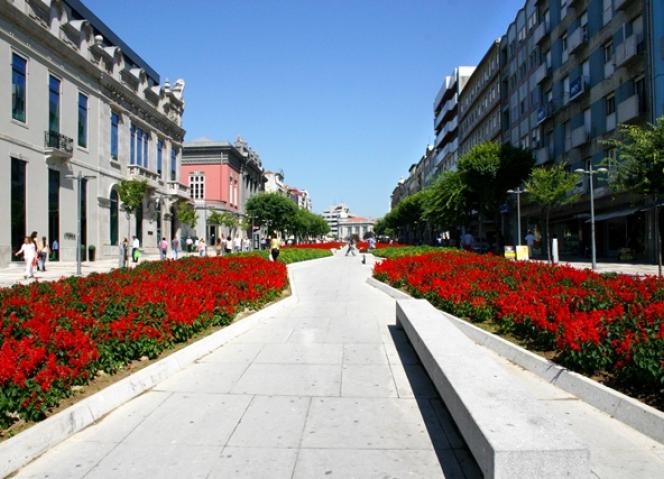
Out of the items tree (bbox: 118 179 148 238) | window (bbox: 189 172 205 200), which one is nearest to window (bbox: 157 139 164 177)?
tree (bbox: 118 179 148 238)

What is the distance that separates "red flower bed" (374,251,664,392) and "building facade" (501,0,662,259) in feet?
41.4

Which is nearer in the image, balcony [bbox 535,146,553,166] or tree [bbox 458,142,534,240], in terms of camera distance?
tree [bbox 458,142,534,240]

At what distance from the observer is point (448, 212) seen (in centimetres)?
4253

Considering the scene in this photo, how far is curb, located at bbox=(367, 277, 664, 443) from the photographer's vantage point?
4.33 metres

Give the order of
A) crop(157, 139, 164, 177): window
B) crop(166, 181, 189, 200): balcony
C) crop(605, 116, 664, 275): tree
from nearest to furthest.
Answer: crop(605, 116, 664, 275): tree < crop(157, 139, 164, 177): window < crop(166, 181, 189, 200): balcony

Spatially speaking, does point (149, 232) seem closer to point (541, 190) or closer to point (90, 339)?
point (541, 190)

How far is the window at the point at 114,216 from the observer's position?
3553cm

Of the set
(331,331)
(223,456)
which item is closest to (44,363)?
(223,456)

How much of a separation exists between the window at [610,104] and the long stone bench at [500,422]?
30.3 metres

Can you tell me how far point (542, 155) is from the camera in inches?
1607

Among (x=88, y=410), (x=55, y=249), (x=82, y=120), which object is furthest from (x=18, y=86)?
(x=88, y=410)

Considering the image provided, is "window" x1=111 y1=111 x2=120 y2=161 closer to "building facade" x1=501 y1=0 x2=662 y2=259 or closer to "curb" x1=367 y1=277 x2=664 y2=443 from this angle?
"building facade" x1=501 y1=0 x2=662 y2=259

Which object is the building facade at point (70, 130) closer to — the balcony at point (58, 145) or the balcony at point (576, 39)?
the balcony at point (58, 145)

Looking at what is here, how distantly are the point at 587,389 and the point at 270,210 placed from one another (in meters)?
60.9
